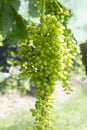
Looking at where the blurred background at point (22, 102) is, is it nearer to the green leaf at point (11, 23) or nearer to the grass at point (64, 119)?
the grass at point (64, 119)

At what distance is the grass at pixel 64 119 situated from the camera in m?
5.90

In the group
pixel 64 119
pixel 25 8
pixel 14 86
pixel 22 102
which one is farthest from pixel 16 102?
pixel 25 8

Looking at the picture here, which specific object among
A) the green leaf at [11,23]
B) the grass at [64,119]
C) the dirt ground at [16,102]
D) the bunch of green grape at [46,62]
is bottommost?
the bunch of green grape at [46,62]

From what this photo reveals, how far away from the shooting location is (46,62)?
108cm

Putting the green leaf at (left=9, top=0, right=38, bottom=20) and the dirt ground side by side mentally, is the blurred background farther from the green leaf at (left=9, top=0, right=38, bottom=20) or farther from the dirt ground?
the green leaf at (left=9, top=0, right=38, bottom=20)

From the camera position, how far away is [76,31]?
3.10ft

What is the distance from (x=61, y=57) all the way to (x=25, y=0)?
0.72 ft

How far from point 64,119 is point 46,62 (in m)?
5.29

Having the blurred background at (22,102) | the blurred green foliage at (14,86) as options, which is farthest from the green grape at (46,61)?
the blurred green foliage at (14,86)

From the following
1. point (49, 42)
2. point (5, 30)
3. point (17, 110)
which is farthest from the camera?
point (17, 110)

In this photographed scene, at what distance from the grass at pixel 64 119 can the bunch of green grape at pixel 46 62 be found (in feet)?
15.1

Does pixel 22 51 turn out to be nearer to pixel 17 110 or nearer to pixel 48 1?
pixel 48 1

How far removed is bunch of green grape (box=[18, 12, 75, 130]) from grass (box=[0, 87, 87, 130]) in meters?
4.61

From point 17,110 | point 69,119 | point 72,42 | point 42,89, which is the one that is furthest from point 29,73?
point 17,110
